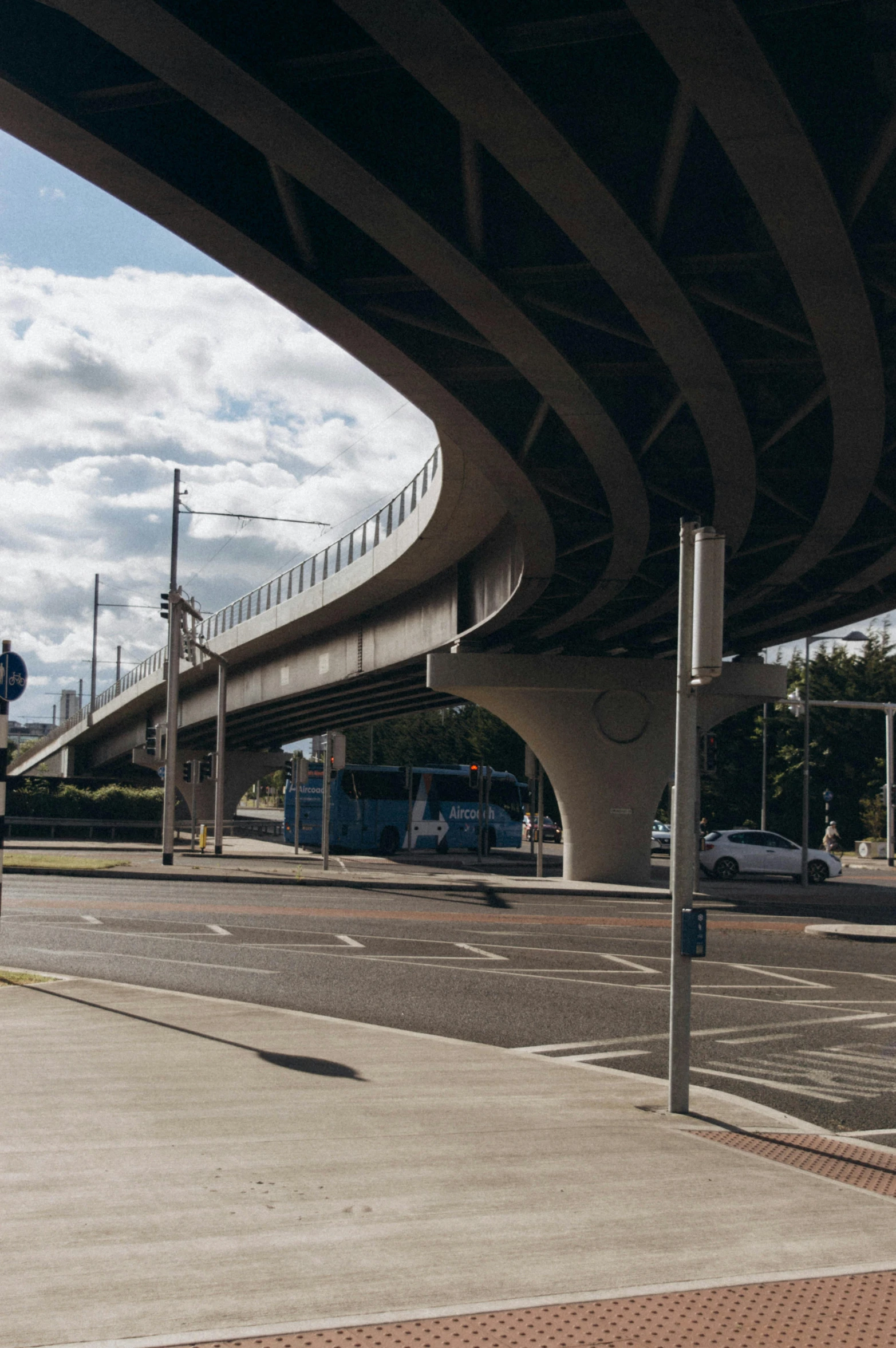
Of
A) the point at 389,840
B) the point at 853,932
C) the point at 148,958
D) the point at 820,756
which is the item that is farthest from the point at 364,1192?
the point at 820,756

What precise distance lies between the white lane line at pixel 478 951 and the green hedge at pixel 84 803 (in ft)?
119

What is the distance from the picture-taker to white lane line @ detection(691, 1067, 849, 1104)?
8.35 metres

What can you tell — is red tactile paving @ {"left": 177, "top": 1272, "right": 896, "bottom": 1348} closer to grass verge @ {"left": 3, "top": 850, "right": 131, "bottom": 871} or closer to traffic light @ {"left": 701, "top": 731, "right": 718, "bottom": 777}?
traffic light @ {"left": 701, "top": 731, "right": 718, "bottom": 777}

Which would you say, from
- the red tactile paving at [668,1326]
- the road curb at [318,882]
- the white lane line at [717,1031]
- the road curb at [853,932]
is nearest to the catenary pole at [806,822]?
the road curb at [318,882]

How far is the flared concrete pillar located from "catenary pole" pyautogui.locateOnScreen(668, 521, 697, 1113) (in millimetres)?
24762

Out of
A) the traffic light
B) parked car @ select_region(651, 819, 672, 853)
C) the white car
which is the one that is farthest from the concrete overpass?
parked car @ select_region(651, 819, 672, 853)

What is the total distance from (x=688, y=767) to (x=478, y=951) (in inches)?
364

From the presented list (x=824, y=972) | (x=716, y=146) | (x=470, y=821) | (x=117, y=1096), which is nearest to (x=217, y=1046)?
(x=117, y=1096)

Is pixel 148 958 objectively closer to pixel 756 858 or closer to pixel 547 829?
pixel 756 858

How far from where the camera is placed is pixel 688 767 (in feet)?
23.6

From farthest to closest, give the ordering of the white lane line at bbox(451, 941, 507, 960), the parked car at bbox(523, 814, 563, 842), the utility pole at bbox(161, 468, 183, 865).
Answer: the parked car at bbox(523, 814, 563, 842) < the utility pole at bbox(161, 468, 183, 865) < the white lane line at bbox(451, 941, 507, 960)

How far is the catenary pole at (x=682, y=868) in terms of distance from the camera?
7.09m

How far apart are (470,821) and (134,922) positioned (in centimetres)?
3193

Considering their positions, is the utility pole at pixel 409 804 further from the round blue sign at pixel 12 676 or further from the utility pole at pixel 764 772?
the round blue sign at pixel 12 676
